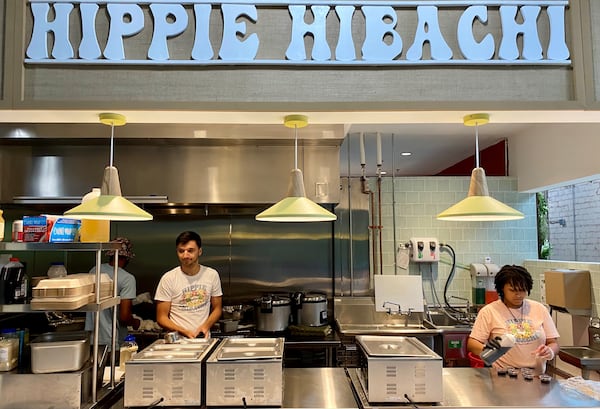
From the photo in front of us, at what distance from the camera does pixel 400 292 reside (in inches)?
169

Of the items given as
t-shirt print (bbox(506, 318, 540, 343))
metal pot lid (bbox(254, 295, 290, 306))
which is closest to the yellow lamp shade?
metal pot lid (bbox(254, 295, 290, 306))

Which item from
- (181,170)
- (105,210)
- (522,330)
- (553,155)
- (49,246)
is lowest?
(522,330)

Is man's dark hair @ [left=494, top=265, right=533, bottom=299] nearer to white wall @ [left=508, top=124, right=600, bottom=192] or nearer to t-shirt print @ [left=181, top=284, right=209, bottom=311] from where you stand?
white wall @ [left=508, top=124, right=600, bottom=192]

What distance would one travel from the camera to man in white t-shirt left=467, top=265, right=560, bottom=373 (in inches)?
110

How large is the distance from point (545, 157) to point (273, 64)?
349 centimetres

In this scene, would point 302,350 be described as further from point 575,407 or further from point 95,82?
point 95,82

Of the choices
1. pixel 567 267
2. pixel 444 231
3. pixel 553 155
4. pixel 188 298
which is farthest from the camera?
pixel 444 231

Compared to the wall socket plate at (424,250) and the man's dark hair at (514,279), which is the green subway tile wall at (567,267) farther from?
the man's dark hair at (514,279)

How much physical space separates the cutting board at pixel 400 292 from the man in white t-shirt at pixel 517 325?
1316mm

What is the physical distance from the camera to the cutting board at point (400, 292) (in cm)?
426

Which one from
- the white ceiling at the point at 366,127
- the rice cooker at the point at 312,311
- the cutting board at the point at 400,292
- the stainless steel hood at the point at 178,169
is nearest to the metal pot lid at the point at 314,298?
the rice cooker at the point at 312,311

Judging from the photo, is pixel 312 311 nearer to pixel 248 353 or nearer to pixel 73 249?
pixel 248 353

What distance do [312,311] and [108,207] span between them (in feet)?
8.28

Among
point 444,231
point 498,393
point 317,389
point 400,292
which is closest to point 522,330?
point 498,393
